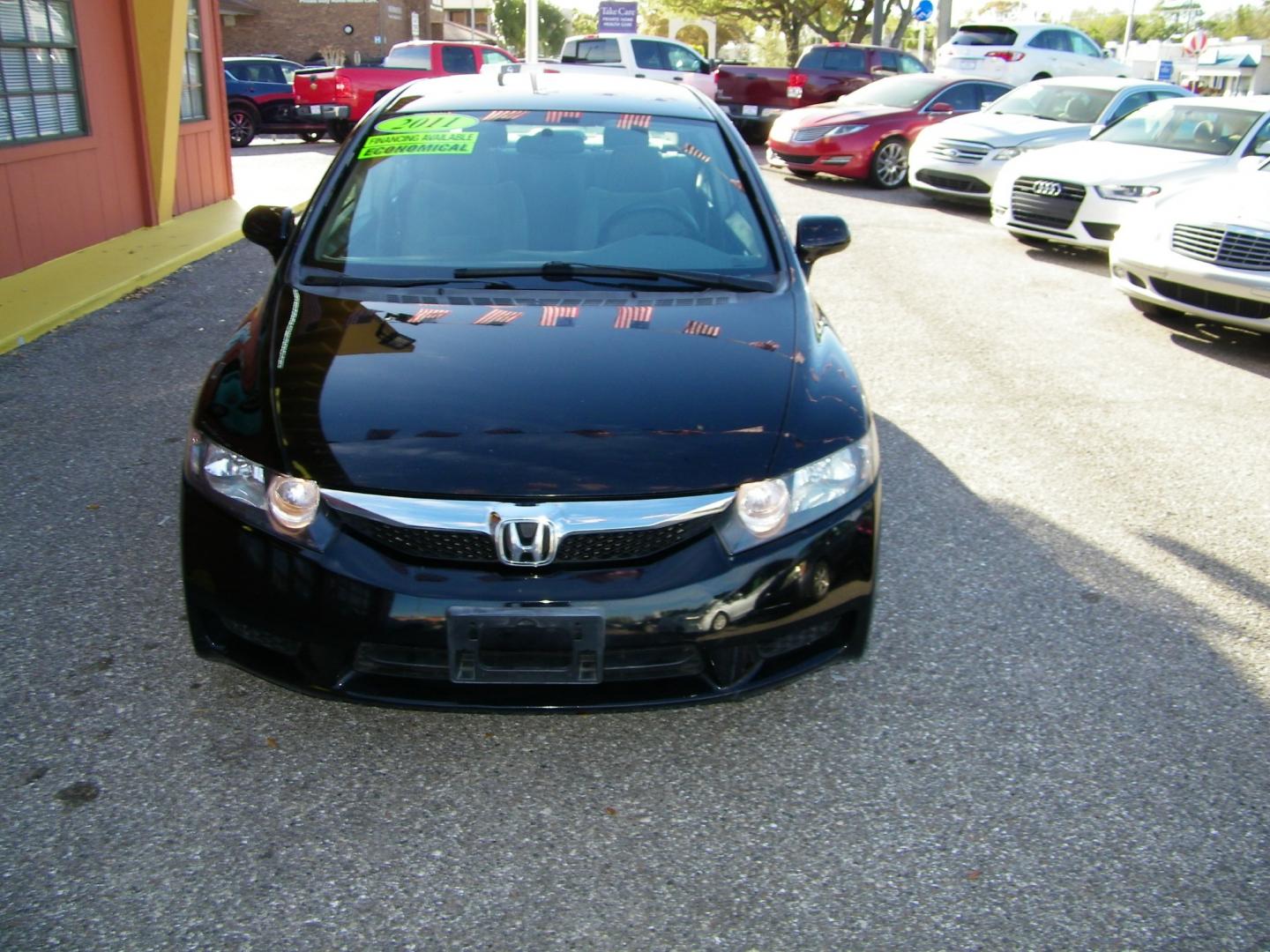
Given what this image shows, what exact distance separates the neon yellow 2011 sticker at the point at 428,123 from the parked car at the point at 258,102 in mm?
18367

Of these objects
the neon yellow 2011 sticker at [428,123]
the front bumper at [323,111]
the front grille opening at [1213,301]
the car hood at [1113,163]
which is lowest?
the front bumper at [323,111]

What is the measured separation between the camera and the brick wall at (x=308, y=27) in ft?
149

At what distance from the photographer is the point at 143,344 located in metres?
6.92

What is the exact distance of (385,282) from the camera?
359 centimetres

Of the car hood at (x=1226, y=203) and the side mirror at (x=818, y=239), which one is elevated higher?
the side mirror at (x=818, y=239)

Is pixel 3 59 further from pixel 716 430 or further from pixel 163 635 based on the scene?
pixel 716 430

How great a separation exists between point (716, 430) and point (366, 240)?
1.59m

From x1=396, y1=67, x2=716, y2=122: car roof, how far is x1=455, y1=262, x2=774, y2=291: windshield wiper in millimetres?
904

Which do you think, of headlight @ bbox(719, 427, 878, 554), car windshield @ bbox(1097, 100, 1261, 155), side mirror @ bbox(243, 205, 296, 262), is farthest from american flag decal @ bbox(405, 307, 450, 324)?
car windshield @ bbox(1097, 100, 1261, 155)

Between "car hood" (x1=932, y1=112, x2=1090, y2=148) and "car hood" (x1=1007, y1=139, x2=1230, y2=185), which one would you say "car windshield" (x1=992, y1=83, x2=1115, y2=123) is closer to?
"car hood" (x1=932, y1=112, x2=1090, y2=148)

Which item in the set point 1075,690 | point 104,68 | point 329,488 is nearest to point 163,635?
point 329,488

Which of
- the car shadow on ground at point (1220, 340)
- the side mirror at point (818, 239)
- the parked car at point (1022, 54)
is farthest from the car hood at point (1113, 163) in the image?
the parked car at point (1022, 54)

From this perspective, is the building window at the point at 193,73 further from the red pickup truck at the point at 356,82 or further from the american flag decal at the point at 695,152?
the american flag decal at the point at 695,152

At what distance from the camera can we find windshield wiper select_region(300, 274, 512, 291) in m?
3.57
